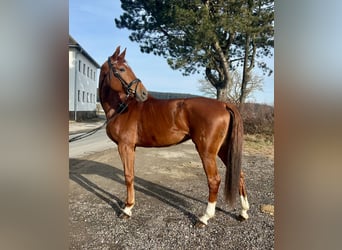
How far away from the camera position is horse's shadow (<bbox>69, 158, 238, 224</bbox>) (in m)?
1.24

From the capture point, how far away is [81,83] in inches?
44.3

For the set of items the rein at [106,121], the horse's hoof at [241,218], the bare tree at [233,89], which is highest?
the bare tree at [233,89]

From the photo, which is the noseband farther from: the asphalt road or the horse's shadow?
the horse's shadow

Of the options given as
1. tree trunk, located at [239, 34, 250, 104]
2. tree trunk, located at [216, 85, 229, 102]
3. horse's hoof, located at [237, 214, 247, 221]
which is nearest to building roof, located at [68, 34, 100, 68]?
tree trunk, located at [216, 85, 229, 102]

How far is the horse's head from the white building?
1.9 inches

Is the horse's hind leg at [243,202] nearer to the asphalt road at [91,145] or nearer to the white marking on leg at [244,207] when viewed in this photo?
the white marking on leg at [244,207]

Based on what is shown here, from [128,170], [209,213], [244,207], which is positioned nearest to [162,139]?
[128,170]

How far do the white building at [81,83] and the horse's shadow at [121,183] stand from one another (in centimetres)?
26

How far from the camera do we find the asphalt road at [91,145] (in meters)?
1.16

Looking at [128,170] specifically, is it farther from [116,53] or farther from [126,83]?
[116,53]

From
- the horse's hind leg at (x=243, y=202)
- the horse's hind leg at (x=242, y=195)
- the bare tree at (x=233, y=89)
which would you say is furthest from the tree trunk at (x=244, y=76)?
the horse's hind leg at (x=243, y=202)
